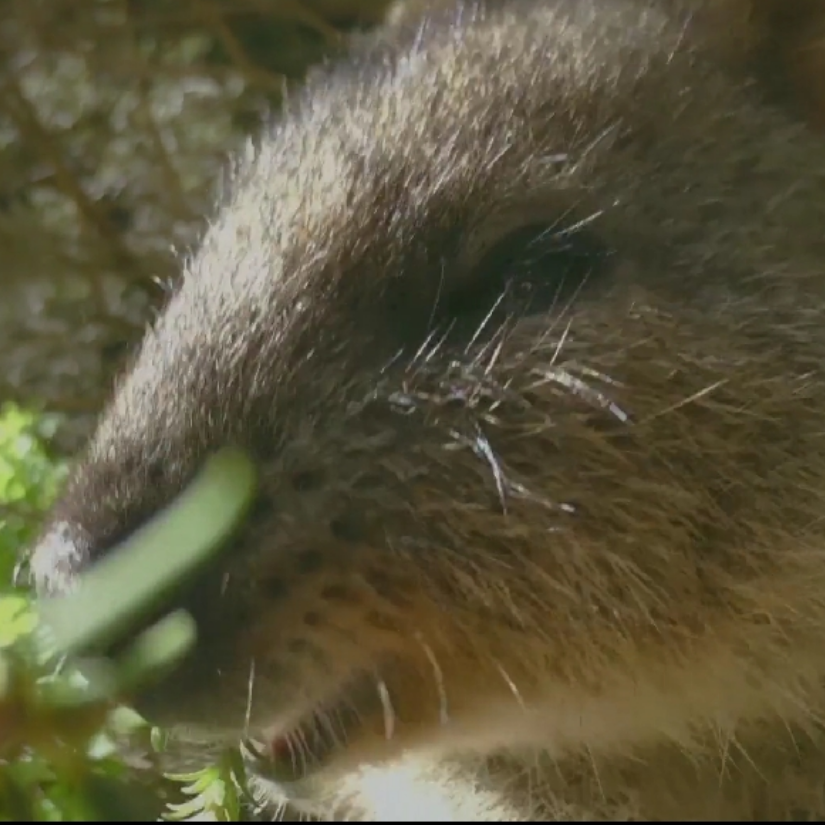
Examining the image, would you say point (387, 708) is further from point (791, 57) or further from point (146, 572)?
point (791, 57)

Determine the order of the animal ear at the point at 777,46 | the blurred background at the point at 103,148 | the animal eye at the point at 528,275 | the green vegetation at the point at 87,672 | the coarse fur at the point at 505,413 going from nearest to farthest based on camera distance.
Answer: the green vegetation at the point at 87,672, the coarse fur at the point at 505,413, the animal eye at the point at 528,275, the animal ear at the point at 777,46, the blurred background at the point at 103,148

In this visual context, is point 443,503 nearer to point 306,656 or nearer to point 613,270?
point 306,656

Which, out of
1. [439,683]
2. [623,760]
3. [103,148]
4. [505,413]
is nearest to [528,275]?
[505,413]

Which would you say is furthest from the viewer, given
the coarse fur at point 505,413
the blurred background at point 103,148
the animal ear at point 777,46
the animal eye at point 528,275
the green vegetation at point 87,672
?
the blurred background at point 103,148

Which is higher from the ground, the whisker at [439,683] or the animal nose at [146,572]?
the animal nose at [146,572]

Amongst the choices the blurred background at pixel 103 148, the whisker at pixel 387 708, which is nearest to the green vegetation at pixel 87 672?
the whisker at pixel 387 708

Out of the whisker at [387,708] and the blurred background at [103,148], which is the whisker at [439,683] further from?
the blurred background at [103,148]

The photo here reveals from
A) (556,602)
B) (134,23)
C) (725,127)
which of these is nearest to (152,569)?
(556,602)
